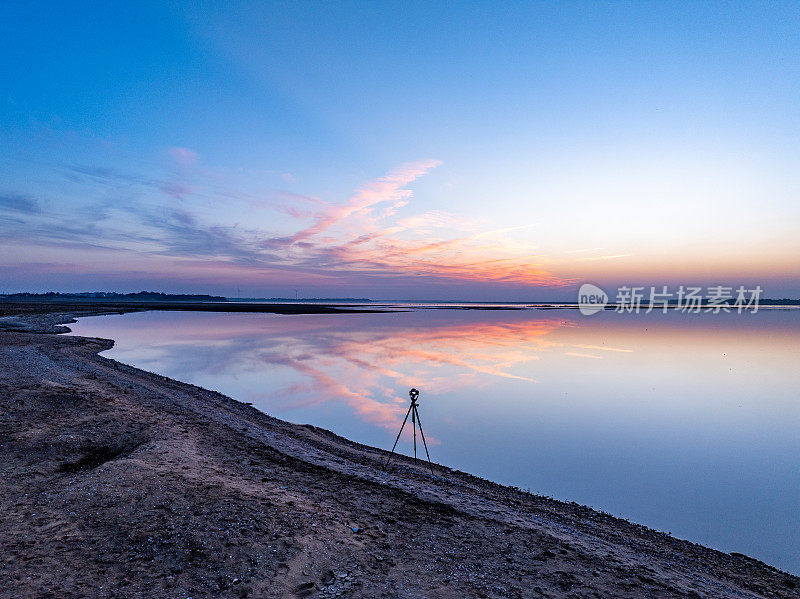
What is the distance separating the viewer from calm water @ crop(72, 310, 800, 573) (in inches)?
365

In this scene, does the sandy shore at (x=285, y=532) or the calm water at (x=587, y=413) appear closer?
the sandy shore at (x=285, y=532)

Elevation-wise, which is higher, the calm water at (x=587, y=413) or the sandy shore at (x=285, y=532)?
the sandy shore at (x=285, y=532)

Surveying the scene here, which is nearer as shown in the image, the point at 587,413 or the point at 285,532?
the point at 285,532

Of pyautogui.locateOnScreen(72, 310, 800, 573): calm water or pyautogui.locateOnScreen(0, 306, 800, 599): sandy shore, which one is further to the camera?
pyautogui.locateOnScreen(72, 310, 800, 573): calm water

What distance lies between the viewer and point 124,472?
7113 millimetres

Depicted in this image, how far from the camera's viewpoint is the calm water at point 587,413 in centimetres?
927

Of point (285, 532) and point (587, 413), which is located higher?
point (285, 532)

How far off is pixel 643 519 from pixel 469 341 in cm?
3035

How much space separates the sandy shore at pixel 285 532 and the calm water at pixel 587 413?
70.4 inches

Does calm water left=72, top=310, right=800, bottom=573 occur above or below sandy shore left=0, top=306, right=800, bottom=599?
below

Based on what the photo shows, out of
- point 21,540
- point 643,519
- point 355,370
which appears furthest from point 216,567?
point 355,370

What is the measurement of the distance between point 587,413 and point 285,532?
13.6m

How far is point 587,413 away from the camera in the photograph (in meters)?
15.9

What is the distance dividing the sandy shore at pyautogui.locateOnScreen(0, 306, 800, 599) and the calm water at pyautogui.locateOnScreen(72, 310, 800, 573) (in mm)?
1788
